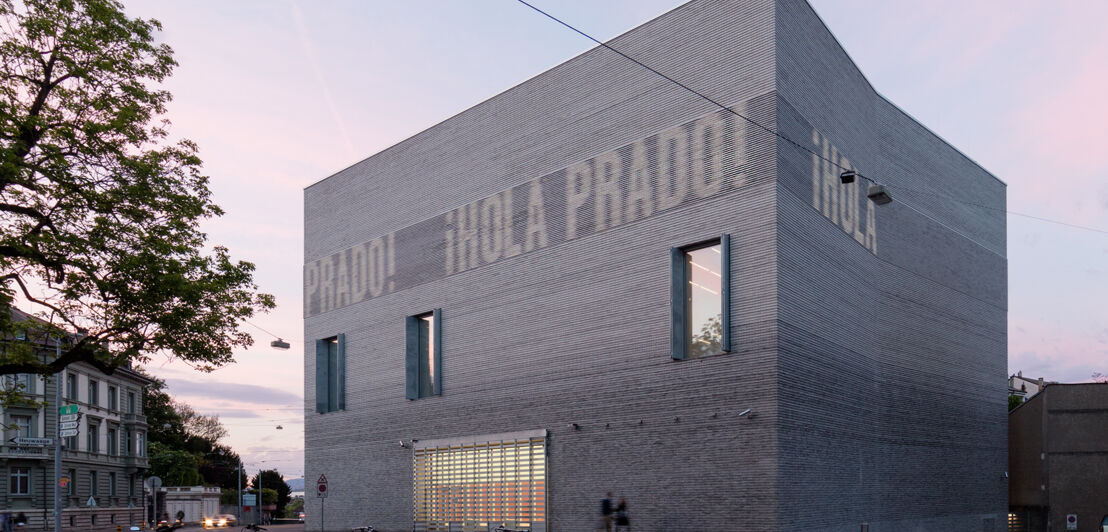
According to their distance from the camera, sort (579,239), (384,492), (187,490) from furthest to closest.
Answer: (187,490), (384,492), (579,239)

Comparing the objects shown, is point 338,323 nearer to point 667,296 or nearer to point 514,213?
point 514,213

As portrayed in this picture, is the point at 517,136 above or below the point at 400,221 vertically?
above

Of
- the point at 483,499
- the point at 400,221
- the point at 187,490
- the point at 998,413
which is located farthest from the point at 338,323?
the point at 187,490

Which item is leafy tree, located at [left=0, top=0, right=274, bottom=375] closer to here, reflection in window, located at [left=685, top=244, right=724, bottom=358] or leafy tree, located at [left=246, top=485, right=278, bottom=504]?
reflection in window, located at [left=685, top=244, right=724, bottom=358]

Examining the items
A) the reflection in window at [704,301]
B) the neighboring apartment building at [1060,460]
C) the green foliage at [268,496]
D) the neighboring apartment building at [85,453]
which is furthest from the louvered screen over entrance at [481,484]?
the green foliage at [268,496]

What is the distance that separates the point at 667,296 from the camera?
24.2m

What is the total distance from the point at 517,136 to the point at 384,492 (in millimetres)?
14359

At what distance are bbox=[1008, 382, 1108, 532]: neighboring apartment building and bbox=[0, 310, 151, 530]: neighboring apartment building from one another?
139 ft

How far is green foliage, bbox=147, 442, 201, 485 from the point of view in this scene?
8982 cm

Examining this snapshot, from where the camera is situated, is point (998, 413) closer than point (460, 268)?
No

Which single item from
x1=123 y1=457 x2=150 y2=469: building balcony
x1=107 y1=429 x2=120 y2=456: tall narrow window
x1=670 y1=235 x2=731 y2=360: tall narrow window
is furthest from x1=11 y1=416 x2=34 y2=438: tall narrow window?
x1=670 y1=235 x2=731 y2=360: tall narrow window

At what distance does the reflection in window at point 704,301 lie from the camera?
76.2ft

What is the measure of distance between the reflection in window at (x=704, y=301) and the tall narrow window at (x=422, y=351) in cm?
1121

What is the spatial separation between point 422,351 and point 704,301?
13.3 m
